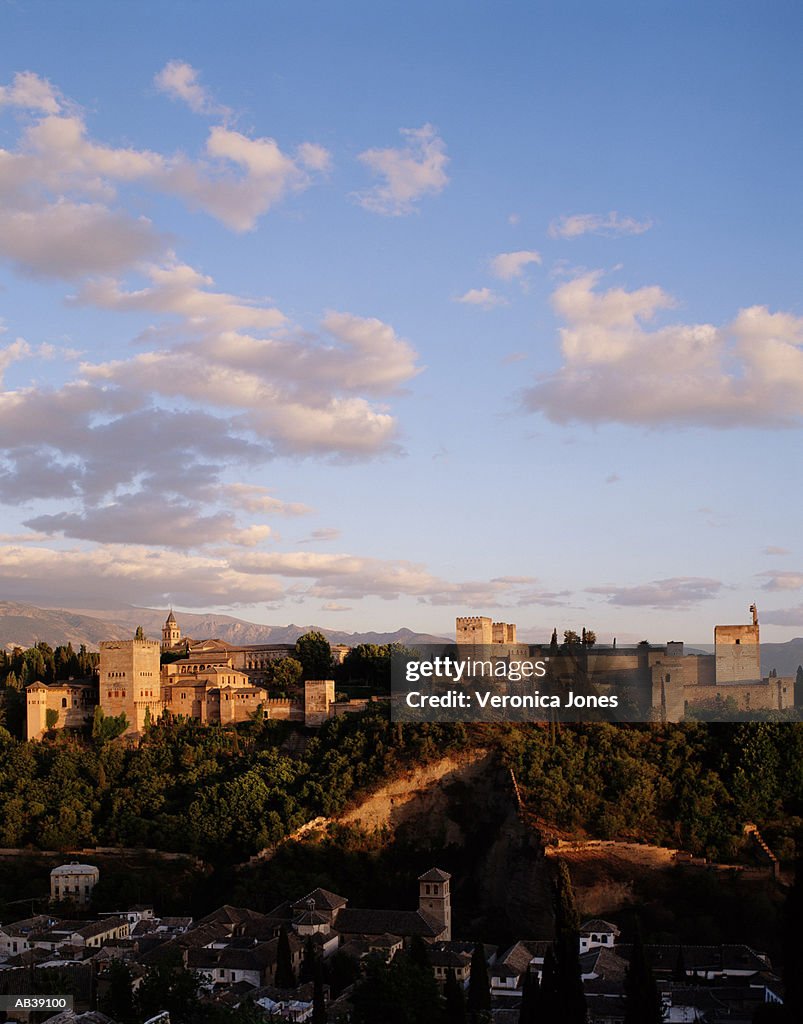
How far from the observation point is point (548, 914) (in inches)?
1490

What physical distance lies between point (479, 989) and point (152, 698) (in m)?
24.3

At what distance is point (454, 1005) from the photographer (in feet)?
Result: 85.8

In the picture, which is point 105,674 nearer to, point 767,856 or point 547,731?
point 547,731

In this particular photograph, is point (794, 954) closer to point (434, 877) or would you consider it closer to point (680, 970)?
point (680, 970)

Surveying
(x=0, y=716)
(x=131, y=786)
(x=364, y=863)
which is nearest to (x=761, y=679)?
(x=364, y=863)

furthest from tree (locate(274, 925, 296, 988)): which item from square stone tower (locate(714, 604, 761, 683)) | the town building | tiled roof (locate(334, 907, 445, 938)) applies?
square stone tower (locate(714, 604, 761, 683))

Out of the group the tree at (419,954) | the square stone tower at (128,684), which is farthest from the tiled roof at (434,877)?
the square stone tower at (128,684)

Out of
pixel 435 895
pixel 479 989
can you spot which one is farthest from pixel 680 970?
pixel 435 895

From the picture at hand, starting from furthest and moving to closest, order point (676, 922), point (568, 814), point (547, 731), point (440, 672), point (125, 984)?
point (440, 672) → point (547, 731) → point (568, 814) → point (676, 922) → point (125, 984)

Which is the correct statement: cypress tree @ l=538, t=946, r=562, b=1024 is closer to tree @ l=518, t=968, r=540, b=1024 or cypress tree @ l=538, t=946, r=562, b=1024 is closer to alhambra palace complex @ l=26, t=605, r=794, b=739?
tree @ l=518, t=968, r=540, b=1024

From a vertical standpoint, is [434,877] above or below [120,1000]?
above

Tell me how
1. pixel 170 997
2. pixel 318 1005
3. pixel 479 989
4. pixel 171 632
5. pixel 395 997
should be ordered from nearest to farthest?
pixel 318 1005, pixel 395 997, pixel 170 997, pixel 479 989, pixel 171 632

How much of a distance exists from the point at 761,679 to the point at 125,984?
88.9 feet

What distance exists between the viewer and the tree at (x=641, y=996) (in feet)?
79.6
